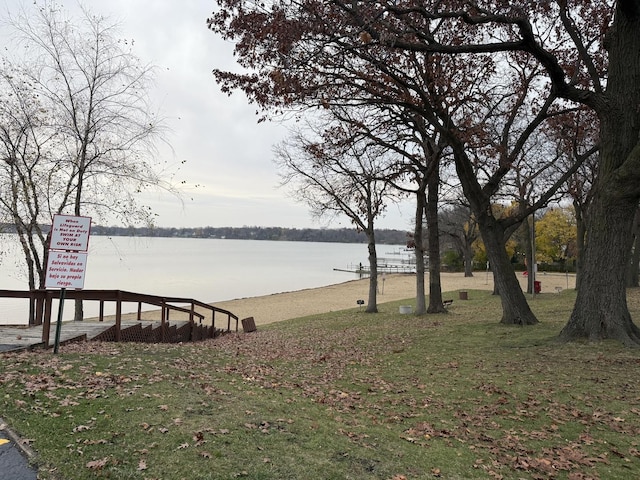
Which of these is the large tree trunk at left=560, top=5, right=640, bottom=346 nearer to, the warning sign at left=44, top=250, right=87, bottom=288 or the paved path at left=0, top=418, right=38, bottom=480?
the warning sign at left=44, top=250, right=87, bottom=288

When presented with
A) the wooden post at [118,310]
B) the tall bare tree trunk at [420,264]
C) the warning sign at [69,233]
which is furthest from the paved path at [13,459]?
the tall bare tree trunk at [420,264]

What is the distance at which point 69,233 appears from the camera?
7.23 m

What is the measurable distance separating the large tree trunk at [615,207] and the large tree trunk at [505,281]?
329 cm

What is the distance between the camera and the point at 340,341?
12.5 meters

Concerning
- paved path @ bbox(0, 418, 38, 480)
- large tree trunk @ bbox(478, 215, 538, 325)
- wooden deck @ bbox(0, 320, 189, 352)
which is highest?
large tree trunk @ bbox(478, 215, 538, 325)

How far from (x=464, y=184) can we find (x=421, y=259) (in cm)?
688

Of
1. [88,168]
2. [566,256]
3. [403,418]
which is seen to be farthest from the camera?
[566,256]

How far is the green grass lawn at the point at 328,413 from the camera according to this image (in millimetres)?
3961

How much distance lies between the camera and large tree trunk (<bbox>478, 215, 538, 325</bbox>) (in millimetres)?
12569

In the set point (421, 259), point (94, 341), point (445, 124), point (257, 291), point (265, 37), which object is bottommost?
point (257, 291)

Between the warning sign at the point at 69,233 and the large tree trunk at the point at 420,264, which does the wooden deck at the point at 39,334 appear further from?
the large tree trunk at the point at 420,264

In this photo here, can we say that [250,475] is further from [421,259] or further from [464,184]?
[421,259]

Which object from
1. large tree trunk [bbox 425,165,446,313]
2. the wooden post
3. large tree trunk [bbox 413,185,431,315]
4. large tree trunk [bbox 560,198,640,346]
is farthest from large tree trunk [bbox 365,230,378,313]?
the wooden post

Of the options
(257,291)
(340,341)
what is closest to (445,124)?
(340,341)
